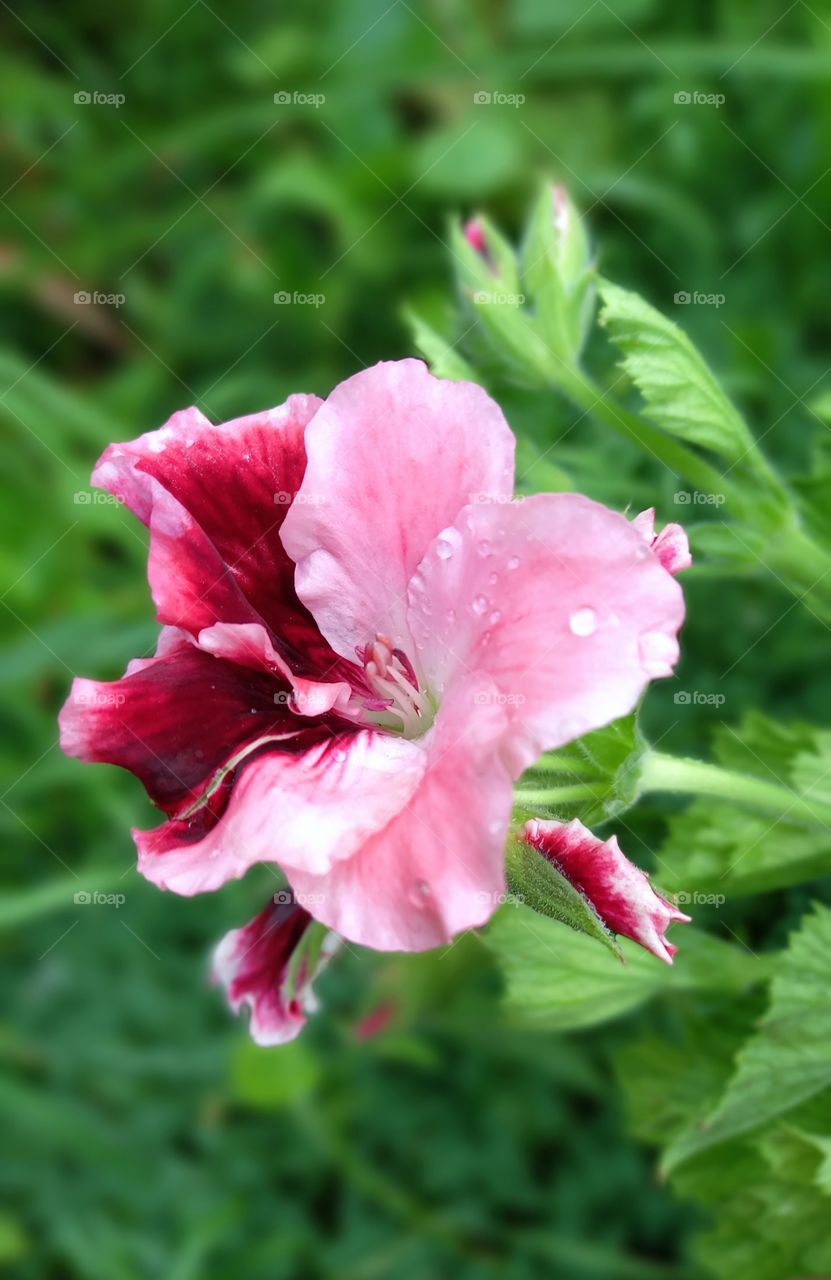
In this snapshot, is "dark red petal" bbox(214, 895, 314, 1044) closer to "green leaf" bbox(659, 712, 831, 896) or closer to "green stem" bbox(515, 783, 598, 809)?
"green stem" bbox(515, 783, 598, 809)

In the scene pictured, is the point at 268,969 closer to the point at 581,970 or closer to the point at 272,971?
the point at 272,971

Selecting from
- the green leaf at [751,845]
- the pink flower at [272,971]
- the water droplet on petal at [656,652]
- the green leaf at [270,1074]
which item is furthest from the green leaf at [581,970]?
the green leaf at [270,1074]

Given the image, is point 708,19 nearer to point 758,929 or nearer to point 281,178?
point 281,178

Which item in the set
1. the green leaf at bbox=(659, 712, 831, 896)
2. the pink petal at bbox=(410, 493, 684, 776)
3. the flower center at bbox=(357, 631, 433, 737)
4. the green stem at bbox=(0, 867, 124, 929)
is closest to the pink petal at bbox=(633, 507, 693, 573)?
the pink petal at bbox=(410, 493, 684, 776)

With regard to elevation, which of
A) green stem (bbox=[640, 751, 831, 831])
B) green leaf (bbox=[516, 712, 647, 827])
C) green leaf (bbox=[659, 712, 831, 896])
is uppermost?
green leaf (bbox=[516, 712, 647, 827])

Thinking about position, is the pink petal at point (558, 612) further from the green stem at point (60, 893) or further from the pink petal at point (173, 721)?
the green stem at point (60, 893)

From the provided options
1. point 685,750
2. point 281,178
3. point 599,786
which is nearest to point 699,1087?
point 599,786
